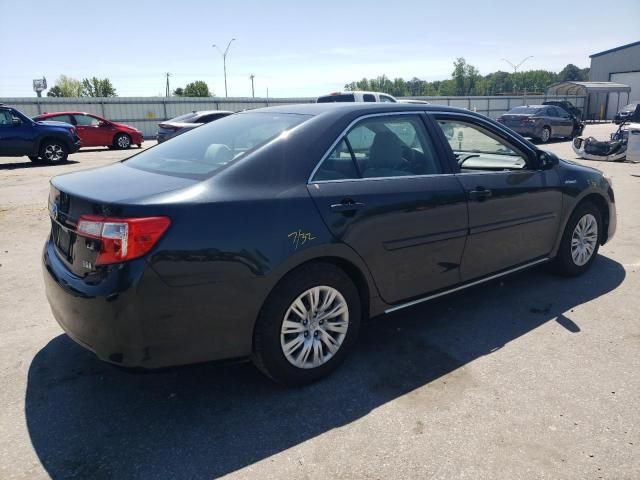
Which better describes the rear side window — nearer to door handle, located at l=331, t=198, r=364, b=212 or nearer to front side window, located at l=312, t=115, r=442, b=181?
front side window, located at l=312, t=115, r=442, b=181

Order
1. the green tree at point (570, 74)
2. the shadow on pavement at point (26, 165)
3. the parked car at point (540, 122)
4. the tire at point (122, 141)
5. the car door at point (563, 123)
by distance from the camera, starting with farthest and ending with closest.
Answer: the green tree at point (570, 74), the car door at point (563, 123), the parked car at point (540, 122), the tire at point (122, 141), the shadow on pavement at point (26, 165)

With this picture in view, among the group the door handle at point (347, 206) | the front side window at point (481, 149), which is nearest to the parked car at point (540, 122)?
the front side window at point (481, 149)

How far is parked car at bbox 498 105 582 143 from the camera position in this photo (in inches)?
851

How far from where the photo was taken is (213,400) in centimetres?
302

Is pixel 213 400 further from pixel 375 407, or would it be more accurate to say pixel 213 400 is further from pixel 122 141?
pixel 122 141

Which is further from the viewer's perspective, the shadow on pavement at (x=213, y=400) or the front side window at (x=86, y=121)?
the front side window at (x=86, y=121)

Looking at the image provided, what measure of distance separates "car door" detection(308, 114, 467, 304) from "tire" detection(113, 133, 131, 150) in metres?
19.2

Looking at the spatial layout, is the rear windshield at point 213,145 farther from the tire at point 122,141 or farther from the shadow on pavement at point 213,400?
the tire at point 122,141

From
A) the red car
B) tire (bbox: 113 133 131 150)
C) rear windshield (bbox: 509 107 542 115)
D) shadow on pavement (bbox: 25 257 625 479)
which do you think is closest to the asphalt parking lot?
shadow on pavement (bbox: 25 257 625 479)

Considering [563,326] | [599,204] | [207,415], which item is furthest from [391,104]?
[599,204]

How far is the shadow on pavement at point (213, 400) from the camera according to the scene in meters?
2.52

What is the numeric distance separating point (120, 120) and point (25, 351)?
3018cm

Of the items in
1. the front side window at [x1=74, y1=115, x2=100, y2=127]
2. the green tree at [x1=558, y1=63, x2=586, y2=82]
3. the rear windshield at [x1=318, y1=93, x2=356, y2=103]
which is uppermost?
the green tree at [x1=558, y1=63, x2=586, y2=82]

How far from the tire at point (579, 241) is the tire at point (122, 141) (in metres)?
19.1
